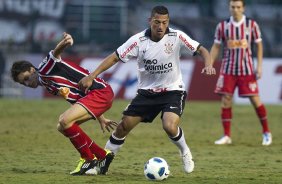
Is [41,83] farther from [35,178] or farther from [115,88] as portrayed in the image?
[115,88]

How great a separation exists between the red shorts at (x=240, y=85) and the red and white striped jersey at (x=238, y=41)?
9 cm

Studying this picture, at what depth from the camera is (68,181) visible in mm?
9703

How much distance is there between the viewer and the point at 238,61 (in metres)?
14.6

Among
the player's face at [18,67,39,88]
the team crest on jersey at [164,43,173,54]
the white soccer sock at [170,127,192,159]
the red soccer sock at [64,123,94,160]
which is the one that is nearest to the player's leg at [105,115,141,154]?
the red soccer sock at [64,123,94,160]

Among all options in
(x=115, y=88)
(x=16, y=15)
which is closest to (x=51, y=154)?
(x=115, y=88)

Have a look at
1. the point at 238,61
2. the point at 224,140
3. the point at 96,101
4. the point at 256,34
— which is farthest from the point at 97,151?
the point at 256,34

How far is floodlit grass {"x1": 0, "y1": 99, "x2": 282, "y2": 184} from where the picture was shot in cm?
1024

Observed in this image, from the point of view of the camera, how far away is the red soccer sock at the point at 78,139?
33.8 feet

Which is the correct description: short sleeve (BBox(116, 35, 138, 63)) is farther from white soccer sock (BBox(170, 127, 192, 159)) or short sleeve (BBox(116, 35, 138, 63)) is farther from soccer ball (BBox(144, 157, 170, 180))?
soccer ball (BBox(144, 157, 170, 180))

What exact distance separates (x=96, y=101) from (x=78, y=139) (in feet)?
1.78

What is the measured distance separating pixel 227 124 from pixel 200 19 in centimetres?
1329

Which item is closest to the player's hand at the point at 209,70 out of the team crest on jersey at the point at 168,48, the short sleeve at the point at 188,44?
the short sleeve at the point at 188,44

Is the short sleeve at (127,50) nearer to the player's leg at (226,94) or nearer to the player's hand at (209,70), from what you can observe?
the player's hand at (209,70)

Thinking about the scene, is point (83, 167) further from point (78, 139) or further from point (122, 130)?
point (122, 130)
